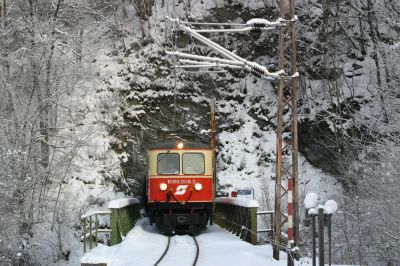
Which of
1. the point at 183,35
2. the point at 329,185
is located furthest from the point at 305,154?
the point at 183,35

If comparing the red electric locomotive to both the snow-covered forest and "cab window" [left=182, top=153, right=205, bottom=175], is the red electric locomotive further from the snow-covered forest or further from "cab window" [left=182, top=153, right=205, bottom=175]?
the snow-covered forest

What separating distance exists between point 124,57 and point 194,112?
5.41 m

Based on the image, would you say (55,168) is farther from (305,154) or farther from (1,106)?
(305,154)

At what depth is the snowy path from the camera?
444 inches

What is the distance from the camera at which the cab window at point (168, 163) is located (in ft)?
57.6

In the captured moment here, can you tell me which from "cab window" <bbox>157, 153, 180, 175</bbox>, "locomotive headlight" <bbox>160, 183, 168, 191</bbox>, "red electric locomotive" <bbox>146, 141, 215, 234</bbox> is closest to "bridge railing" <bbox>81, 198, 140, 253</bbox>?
"red electric locomotive" <bbox>146, 141, 215, 234</bbox>

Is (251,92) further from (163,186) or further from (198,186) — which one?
(163,186)

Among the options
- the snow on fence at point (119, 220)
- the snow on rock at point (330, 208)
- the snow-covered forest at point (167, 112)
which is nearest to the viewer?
the snow on rock at point (330, 208)

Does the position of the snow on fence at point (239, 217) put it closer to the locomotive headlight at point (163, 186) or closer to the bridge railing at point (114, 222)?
the locomotive headlight at point (163, 186)

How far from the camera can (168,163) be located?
1767 centimetres

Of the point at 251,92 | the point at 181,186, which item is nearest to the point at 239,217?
the point at 181,186

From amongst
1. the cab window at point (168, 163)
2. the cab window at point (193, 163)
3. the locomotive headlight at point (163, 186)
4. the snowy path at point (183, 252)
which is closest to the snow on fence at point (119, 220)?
the snowy path at point (183, 252)

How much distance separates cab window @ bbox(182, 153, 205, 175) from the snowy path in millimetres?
2088

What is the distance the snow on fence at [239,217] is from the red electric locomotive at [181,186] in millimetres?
977
